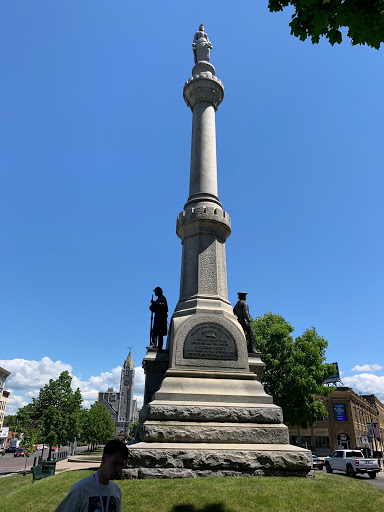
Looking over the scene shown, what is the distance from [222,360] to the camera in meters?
10.2

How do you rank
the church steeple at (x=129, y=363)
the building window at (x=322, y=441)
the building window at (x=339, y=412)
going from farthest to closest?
the church steeple at (x=129, y=363) < the building window at (x=322, y=441) < the building window at (x=339, y=412)

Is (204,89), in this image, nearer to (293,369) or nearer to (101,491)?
(101,491)

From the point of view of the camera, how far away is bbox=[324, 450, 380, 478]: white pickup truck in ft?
63.6

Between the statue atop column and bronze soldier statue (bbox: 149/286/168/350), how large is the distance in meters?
11.2

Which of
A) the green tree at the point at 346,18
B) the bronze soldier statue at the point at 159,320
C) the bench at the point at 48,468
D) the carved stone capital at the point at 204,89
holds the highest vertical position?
the carved stone capital at the point at 204,89

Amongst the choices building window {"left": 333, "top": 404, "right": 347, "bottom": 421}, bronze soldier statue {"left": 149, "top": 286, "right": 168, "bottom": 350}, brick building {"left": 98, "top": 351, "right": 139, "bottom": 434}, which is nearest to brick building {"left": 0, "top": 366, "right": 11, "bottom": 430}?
brick building {"left": 98, "top": 351, "right": 139, "bottom": 434}

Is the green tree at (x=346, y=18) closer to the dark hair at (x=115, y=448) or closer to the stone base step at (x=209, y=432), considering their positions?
the dark hair at (x=115, y=448)

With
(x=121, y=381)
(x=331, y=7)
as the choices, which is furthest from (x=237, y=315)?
(x=121, y=381)

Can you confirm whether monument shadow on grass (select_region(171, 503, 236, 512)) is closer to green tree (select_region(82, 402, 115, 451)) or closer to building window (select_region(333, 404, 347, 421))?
building window (select_region(333, 404, 347, 421))

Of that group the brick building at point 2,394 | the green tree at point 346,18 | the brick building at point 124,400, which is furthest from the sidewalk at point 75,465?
the brick building at point 124,400

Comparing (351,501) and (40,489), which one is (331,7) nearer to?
(351,501)

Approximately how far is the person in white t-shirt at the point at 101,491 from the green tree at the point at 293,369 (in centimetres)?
2909

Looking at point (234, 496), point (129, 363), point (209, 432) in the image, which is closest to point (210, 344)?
point (209, 432)

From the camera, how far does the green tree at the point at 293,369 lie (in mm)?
29422
